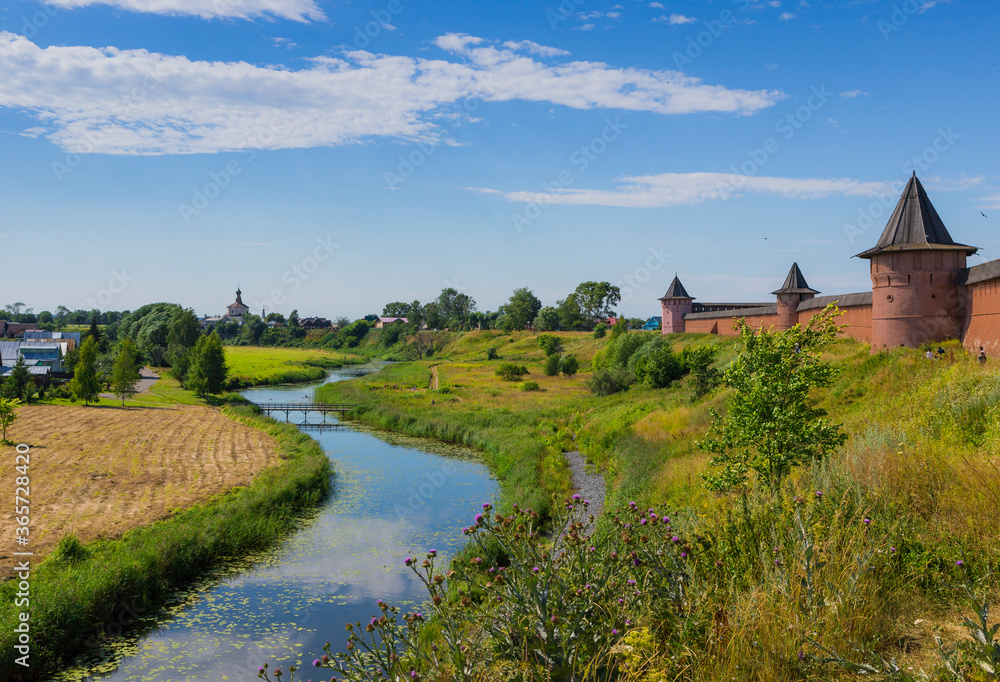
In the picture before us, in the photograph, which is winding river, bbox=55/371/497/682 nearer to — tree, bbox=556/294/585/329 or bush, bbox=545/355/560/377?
bush, bbox=545/355/560/377

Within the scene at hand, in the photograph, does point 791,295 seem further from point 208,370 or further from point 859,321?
point 208,370

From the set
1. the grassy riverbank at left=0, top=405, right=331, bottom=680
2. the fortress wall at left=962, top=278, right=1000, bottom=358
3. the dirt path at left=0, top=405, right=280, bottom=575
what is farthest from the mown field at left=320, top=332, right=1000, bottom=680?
the dirt path at left=0, top=405, right=280, bottom=575

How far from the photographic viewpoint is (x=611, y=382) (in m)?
41.7

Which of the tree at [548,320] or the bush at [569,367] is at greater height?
the tree at [548,320]

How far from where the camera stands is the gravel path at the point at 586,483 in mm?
18438

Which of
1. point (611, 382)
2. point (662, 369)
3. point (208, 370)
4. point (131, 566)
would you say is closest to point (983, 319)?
point (662, 369)

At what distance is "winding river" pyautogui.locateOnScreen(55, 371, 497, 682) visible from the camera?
37.4ft

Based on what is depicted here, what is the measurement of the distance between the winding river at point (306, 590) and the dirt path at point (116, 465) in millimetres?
4079

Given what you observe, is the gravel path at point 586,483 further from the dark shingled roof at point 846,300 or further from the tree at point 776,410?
the dark shingled roof at point 846,300

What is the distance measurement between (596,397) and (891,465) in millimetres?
33140

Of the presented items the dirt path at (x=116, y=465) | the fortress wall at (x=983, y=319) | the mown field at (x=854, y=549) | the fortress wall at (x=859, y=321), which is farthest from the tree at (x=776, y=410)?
the dirt path at (x=116, y=465)

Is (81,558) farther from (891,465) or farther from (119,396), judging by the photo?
(119,396)

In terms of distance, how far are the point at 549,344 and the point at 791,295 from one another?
40.1 metres

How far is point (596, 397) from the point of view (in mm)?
40531
